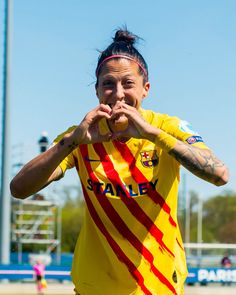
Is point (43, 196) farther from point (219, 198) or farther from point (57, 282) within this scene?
point (219, 198)

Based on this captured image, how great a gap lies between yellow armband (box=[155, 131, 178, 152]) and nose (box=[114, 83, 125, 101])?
0.32 m

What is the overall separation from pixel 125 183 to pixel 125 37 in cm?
102

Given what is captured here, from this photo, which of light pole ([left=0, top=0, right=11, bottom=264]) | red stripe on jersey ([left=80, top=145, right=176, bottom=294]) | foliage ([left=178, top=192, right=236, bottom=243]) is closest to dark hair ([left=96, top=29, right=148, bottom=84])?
red stripe on jersey ([left=80, top=145, right=176, bottom=294])

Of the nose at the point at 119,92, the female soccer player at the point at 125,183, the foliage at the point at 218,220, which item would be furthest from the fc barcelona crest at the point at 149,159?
the foliage at the point at 218,220

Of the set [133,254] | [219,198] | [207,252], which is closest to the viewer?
[133,254]

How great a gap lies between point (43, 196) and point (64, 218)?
43.3 metres

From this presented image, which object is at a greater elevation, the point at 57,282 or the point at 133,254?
the point at 133,254

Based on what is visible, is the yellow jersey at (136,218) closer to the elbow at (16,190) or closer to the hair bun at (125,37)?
the elbow at (16,190)

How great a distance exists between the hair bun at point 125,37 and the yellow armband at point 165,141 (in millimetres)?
876

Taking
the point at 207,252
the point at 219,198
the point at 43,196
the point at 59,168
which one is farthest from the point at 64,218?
the point at 59,168

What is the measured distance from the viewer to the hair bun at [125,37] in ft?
15.7

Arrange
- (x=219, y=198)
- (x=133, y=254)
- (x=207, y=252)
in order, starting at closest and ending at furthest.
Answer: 1. (x=133, y=254)
2. (x=207, y=252)
3. (x=219, y=198)

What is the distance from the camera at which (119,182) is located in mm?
4445

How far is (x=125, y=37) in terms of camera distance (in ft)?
15.8
